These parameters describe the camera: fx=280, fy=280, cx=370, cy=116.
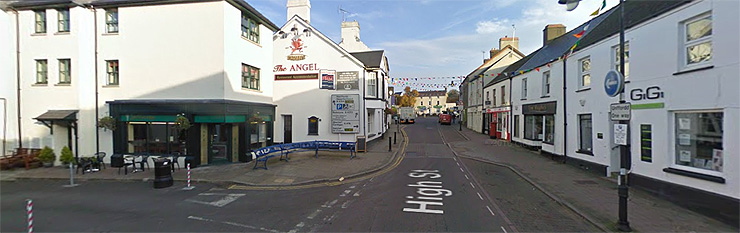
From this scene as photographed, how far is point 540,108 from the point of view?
14.8 metres

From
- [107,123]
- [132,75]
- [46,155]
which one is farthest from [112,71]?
[46,155]

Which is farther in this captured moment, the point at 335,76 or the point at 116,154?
the point at 335,76

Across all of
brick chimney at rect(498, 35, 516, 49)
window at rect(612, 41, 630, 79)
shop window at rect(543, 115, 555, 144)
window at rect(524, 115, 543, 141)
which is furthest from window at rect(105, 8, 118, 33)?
brick chimney at rect(498, 35, 516, 49)

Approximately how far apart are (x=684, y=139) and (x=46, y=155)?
21.7m

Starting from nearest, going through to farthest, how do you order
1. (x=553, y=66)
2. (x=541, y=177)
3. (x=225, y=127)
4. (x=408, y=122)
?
1. (x=541, y=177)
2. (x=225, y=127)
3. (x=553, y=66)
4. (x=408, y=122)

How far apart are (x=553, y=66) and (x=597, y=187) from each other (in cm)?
718

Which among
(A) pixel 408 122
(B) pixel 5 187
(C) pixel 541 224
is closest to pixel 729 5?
(C) pixel 541 224

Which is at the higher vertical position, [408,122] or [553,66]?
[553,66]

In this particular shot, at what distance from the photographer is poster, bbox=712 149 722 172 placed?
20.2ft

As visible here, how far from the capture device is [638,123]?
8.04 m

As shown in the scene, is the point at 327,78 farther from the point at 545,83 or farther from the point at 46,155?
the point at 46,155

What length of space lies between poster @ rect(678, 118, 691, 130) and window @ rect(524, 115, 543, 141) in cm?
872

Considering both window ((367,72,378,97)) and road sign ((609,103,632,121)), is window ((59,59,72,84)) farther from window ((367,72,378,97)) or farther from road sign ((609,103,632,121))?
road sign ((609,103,632,121))

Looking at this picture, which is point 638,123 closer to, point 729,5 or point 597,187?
point 597,187
